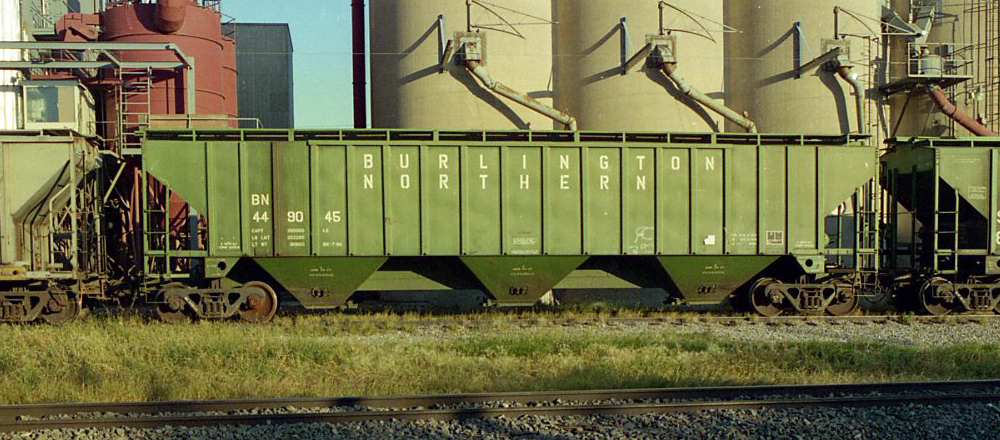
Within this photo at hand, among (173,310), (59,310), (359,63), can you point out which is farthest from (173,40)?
(173,310)

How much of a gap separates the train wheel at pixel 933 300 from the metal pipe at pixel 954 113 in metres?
9.22

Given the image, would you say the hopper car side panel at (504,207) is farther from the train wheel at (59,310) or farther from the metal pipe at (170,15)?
the metal pipe at (170,15)

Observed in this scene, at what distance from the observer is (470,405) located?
7984 mm

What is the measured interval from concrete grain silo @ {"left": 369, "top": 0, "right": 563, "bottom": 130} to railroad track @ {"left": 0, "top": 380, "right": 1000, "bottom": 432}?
517 inches

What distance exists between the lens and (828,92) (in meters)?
21.3

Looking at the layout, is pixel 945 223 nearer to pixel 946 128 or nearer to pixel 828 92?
pixel 828 92

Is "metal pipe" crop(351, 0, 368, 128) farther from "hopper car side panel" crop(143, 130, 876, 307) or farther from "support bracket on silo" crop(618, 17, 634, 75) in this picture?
"hopper car side panel" crop(143, 130, 876, 307)

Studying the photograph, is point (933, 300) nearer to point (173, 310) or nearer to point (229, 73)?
point (173, 310)

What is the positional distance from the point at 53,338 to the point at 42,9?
16.4 meters

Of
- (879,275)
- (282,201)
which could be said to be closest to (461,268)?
(282,201)

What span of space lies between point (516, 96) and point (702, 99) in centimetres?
525

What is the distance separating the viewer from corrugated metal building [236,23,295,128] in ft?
97.4

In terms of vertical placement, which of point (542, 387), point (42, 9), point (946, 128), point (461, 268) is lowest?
point (542, 387)

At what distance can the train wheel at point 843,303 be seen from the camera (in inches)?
579
